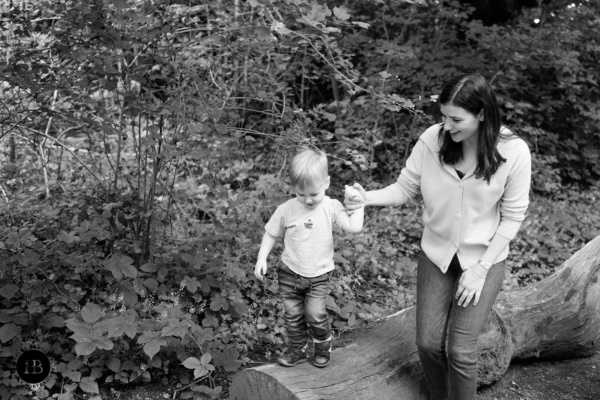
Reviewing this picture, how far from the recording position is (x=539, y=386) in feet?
13.7

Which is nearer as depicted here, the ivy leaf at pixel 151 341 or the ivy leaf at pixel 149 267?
the ivy leaf at pixel 151 341

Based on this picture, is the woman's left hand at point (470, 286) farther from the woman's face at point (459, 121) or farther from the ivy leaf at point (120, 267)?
the ivy leaf at point (120, 267)

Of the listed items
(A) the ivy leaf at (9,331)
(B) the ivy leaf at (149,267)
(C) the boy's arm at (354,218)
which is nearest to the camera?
(C) the boy's arm at (354,218)

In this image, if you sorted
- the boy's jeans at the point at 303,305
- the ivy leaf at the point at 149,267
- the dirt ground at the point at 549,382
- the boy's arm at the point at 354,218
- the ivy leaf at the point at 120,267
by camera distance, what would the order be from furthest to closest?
the dirt ground at the point at 549,382 → the ivy leaf at the point at 149,267 → the ivy leaf at the point at 120,267 → the boy's jeans at the point at 303,305 → the boy's arm at the point at 354,218

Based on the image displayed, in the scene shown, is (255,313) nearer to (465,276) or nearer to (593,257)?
(465,276)

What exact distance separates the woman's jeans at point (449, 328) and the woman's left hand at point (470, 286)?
2.3 inches

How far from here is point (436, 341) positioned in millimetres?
3078

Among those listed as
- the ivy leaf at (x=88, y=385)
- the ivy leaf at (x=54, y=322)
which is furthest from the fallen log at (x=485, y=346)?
the ivy leaf at (x=54, y=322)

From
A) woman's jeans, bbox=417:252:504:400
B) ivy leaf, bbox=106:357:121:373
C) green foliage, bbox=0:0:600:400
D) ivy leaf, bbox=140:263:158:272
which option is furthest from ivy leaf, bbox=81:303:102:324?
woman's jeans, bbox=417:252:504:400

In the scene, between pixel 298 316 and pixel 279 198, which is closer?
pixel 298 316

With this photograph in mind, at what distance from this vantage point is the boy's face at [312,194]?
115 inches

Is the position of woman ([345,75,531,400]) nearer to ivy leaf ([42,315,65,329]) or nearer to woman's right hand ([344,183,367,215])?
woman's right hand ([344,183,367,215])

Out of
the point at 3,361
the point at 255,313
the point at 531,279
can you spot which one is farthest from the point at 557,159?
the point at 3,361

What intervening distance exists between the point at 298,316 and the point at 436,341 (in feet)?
2.38
